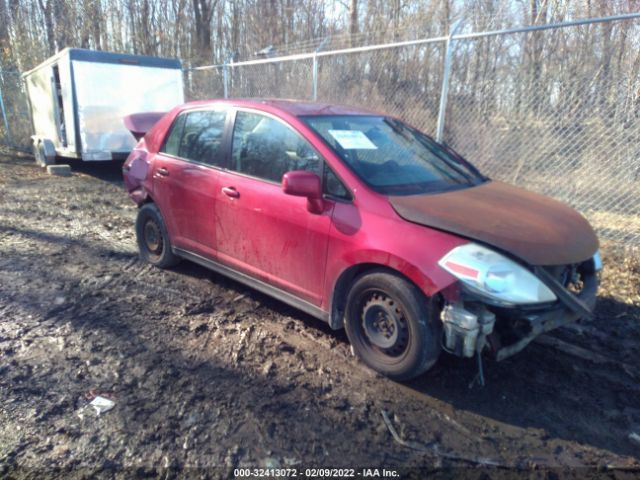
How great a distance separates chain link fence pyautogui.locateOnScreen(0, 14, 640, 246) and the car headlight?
356cm

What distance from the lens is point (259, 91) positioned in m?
10.8

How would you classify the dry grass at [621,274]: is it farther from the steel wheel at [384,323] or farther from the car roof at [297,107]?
the car roof at [297,107]

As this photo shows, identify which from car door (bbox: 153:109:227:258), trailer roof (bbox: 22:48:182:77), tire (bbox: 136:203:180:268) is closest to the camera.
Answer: car door (bbox: 153:109:227:258)

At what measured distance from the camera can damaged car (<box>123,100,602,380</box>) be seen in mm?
2744

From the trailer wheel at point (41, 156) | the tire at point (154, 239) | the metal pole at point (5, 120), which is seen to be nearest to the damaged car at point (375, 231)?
the tire at point (154, 239)

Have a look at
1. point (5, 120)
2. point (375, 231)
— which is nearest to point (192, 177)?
point (375, 231)

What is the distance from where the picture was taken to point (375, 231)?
3.01 m

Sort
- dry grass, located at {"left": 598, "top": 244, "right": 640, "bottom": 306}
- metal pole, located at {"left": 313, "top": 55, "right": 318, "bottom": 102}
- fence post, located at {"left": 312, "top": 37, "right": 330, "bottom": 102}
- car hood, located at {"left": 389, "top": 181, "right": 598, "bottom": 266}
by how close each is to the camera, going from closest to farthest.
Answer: car hood, located at {"left": 389, "top": 181, "right": 598, "bottom": 266} < dry grass, located at {"left": 598, "top": 244, "right": 640, "bottom": 306} < fence post, located at {"left": 312, "top": 37, "right": 330, "bottom": 102} < metal pole, located at {"left": 313, "top": 55, "right": 318, "bottom": 102}

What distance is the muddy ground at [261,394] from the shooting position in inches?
97.5

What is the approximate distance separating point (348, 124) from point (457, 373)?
209 cm

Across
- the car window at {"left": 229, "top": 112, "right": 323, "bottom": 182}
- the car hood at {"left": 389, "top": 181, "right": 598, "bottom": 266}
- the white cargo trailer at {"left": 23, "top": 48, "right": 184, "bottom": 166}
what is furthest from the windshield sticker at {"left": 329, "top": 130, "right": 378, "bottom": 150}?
the white cargo trailer at {"left": 23, "top": 48, "right": 184, "bottom": 166}

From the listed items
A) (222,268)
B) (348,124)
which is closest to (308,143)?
(348,124)

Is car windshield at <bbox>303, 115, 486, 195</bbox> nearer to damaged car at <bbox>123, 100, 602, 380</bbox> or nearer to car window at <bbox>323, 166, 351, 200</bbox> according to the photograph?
damaged car at <bbox>123, 100, 602, 380</bbox>

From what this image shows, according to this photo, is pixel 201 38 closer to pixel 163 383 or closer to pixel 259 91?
pixel 259 91
